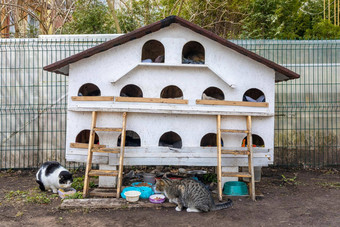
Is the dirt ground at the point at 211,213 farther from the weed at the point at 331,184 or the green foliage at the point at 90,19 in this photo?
the green foliage at the point at 90,19

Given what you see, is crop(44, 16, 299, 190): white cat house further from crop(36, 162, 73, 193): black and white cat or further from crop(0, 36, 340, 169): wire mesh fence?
crop(0, 36, 340, 169): wire mesh fence

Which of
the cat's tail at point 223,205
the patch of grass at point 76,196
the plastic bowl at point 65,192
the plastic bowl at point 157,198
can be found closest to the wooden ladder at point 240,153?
the cat's tail at point 223,205

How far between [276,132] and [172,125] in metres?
3.33

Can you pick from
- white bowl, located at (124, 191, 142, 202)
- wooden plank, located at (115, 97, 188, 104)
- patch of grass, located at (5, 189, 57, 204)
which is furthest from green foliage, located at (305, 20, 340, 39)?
patch of grass, located at (5, 189, 57, 204)

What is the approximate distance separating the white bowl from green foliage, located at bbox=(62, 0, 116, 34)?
25.9 ft

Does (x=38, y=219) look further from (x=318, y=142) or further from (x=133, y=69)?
(x=318, y=142)

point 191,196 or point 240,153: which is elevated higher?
point 240,153

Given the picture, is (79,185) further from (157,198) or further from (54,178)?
(157,198)

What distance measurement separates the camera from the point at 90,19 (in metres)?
11.1

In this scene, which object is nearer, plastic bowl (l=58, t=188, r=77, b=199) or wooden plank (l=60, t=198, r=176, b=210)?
wooden plank (l=60, t=198, r=176, b=210)

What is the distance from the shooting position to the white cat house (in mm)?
5238

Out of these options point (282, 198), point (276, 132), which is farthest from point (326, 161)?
point (282, 198)

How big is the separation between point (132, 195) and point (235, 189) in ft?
6.10

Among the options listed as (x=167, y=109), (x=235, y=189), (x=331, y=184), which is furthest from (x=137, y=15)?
(x=331, y=184)
